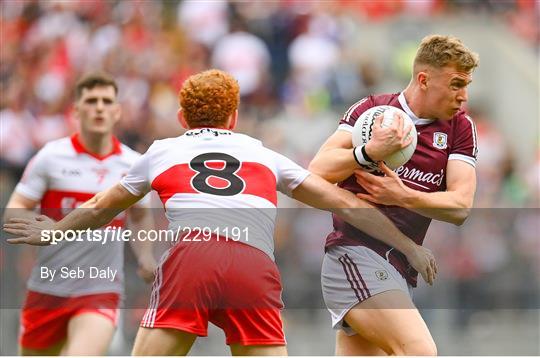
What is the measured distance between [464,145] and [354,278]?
1.00 meters

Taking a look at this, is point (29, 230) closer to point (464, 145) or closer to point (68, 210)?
point (68, 210)

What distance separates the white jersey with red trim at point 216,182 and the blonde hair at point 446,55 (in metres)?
1.16

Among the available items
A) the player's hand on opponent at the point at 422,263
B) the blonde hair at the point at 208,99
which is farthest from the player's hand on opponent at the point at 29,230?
the player's hand on opponent at the point at 422,263

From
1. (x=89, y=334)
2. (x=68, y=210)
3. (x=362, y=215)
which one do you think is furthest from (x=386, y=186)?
(x=68, y=210)

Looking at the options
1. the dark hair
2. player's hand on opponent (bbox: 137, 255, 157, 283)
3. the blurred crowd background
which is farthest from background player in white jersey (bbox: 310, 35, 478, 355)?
the blurred crowd background

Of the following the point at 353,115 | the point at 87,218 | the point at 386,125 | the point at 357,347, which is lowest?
the point at 357,347

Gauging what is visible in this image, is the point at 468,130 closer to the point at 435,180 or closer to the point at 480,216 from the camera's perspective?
the point at 435,180

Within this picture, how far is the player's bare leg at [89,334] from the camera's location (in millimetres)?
8734

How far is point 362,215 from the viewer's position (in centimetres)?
745

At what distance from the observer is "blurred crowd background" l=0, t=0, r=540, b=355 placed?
13648 mm

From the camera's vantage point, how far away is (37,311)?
30.2ft

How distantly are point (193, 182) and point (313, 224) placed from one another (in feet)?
20.5

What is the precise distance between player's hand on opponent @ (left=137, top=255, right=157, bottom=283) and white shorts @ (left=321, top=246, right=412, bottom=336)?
4.32 feet

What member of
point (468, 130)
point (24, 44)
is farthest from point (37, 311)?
point (24, 44)
